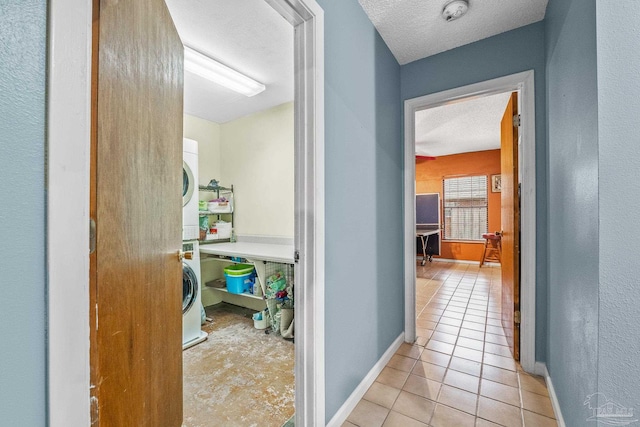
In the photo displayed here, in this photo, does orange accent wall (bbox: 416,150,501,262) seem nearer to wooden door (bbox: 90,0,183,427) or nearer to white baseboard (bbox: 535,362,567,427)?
white baseboard (bbox: 535,362,567,427)

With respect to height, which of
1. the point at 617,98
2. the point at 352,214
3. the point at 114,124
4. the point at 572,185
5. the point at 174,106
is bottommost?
the point at 352,214

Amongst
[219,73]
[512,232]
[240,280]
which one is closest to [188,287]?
[240,280]

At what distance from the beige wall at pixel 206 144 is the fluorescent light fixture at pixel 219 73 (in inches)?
40.2

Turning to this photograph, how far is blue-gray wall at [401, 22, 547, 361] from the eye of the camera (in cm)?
184

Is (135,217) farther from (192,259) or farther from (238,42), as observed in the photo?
(238,42)

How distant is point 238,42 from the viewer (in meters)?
1.98

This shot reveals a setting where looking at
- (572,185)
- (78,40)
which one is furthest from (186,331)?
(572,185)

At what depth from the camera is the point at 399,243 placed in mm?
2322

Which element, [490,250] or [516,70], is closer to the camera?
[516,70]

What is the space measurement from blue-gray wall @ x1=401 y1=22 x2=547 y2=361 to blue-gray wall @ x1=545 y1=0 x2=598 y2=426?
207mm

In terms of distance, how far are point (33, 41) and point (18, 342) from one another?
52cm

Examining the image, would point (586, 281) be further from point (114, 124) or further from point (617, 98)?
point (114, 124)

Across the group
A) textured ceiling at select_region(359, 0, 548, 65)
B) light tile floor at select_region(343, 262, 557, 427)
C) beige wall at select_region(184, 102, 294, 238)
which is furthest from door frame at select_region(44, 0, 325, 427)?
beige wall at select_region(184, 102, 294, 238)

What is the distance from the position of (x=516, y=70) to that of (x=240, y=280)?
3.04 meters
